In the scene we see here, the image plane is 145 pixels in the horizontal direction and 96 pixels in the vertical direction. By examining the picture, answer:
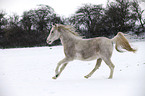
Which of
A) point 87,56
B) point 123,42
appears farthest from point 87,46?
point 123,42

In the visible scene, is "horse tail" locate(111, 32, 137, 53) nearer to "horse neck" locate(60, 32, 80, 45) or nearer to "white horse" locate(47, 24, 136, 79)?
"white horse" locate(47, 24, 136, 79)

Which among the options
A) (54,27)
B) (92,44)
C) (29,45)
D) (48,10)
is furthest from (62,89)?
(48,10)

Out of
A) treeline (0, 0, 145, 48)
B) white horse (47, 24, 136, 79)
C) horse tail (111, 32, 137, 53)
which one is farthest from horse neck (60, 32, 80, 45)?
treeline (0, 0, 145, 48)

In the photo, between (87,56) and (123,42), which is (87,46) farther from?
(123,42)

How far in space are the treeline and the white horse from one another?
13769mm

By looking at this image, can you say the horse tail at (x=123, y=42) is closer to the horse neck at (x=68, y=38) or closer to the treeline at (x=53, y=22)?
the horse neck at (x=68, y=38)

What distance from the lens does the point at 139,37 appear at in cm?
1836

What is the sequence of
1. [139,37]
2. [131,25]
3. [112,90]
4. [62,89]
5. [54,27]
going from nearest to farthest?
[112,90] → [62,89] → [54,27] → [139,37] → [131,25]

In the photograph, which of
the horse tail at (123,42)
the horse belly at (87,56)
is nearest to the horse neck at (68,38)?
the horse belly at (87,56)

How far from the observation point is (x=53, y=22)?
21.3 m

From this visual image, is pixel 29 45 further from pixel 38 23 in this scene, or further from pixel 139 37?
pixel 139 37

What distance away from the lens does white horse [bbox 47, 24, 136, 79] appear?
462 cm

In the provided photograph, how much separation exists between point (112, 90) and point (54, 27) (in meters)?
2.62

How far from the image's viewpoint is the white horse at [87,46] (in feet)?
15.1
